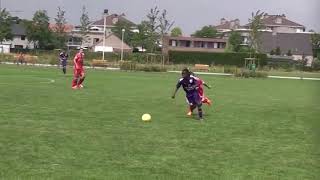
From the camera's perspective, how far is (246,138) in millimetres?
12195

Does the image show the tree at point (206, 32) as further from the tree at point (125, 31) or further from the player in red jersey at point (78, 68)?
the player in red jersey at point (78, 68)

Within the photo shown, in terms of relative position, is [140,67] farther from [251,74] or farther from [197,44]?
[197,44]

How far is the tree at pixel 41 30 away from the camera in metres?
101

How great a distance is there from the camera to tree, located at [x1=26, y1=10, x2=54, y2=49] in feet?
332

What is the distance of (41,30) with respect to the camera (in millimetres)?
102000

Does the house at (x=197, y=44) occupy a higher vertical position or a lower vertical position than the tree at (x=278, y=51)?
higher

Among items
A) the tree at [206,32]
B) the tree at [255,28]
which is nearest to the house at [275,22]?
the tree at [255,28]

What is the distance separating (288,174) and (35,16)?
98.2m

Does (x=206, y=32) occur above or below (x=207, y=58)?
above

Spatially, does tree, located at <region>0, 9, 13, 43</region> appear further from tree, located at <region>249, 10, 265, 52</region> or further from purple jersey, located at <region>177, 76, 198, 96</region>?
purple jersey, located at <region>177, 76, 198, 96</region>

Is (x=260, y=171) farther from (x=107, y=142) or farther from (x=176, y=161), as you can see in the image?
(x=107, y=142)

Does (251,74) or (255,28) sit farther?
(255,28)

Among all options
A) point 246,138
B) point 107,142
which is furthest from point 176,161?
point 246,138

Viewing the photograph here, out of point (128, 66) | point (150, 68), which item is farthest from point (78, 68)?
point (128, 66)
